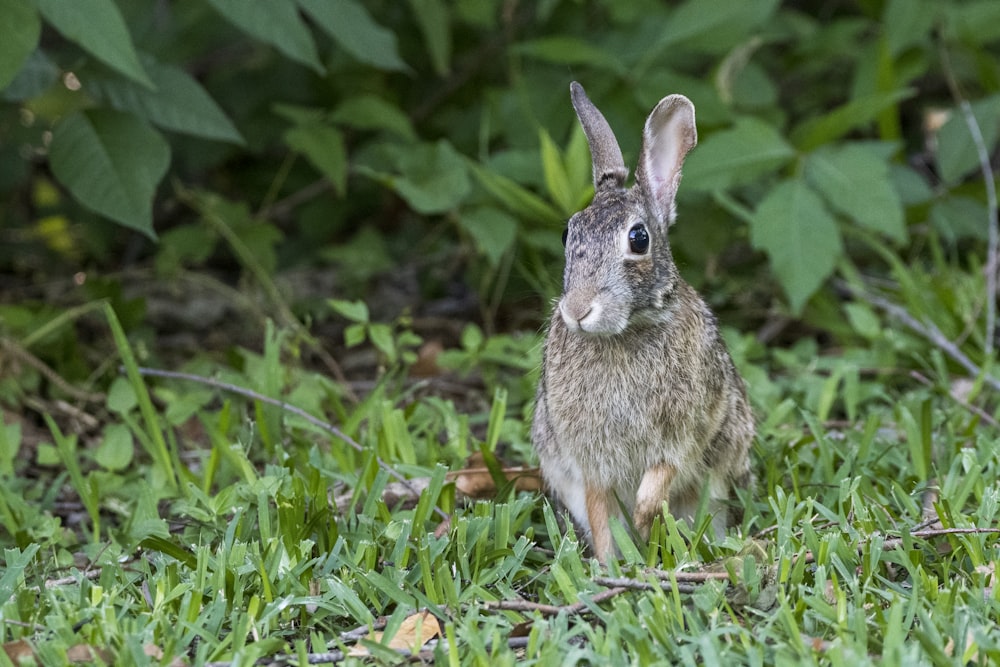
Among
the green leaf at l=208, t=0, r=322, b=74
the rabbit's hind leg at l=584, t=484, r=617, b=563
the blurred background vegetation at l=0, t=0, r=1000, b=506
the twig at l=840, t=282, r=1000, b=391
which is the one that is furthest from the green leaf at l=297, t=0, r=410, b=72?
the twig at l=840, t=282, r=1000, b=391

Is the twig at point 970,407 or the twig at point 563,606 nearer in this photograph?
the twig at point 563,606

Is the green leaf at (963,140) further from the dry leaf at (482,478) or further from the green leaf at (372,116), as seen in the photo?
the dry leaf at (482,478)

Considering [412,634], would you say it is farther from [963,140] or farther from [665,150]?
[963,140]

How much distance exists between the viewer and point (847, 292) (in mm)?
6164

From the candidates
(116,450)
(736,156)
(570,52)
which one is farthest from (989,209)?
(116,450)

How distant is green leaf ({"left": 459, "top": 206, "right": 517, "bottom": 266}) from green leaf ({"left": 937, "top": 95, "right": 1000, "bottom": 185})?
84.7 inches

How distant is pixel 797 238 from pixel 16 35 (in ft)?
10.3

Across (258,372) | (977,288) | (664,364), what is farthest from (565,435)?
(977,288)

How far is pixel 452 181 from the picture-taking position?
17.6ft

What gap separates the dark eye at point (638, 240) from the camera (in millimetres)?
3426

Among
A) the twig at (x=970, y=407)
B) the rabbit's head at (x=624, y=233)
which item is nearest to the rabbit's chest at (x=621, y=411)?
the rabbit's head at (x=624, y=233)

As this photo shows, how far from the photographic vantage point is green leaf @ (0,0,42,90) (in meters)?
3.90

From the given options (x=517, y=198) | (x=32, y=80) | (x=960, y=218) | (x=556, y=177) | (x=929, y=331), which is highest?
(x=32, y=80)

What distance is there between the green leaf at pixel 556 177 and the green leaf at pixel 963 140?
1.90 m
